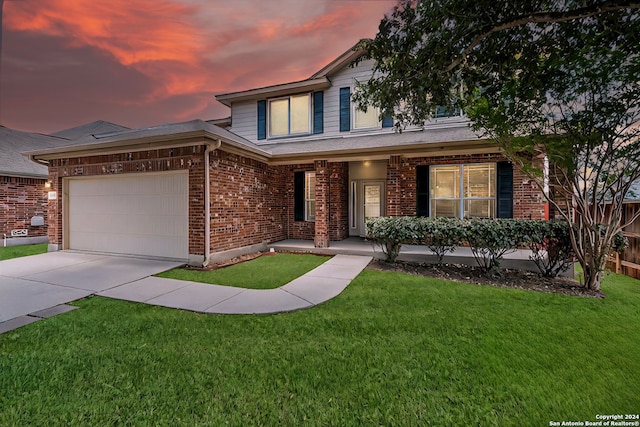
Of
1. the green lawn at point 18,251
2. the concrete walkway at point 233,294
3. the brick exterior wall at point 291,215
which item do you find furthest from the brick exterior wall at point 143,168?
the brick exterior wall at point 291,215

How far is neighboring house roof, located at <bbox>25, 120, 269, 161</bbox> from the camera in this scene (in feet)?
22.3

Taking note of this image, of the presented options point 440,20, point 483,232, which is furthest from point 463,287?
point 440,20

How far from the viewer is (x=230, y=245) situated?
7.93 m

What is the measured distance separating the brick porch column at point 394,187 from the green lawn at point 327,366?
4.71m

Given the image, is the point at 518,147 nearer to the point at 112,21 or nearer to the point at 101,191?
the point at 112,21

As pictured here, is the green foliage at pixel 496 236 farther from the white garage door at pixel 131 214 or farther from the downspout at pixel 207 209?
the white garage door at pixel 131 214

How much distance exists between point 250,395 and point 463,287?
15.2 ft

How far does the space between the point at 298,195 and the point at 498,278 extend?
6.75 meters

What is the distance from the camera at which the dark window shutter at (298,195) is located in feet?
34.5

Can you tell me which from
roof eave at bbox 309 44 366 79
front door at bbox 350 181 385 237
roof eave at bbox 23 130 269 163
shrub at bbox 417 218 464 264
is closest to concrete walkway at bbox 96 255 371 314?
shrub at bbox 417 218 464 264

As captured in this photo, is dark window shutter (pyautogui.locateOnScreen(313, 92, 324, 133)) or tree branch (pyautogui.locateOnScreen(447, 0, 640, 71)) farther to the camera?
dark window shutter (pyautogui.locateOnScreen(313, 92, 324, 133))

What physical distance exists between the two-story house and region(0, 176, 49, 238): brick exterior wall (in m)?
2.74

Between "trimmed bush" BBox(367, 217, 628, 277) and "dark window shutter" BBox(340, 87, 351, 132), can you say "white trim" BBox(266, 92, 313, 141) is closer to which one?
"dark window shutter" BBox(340, 87, 351, 132)

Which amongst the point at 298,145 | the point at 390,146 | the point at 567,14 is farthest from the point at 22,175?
the point at 567,14
